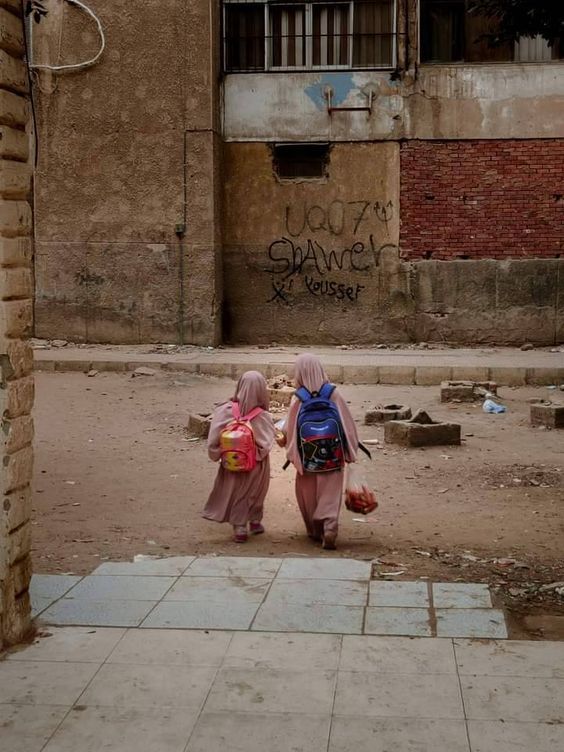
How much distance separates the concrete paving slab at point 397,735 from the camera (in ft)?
12.6

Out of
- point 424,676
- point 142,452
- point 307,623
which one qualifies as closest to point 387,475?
point 142,452

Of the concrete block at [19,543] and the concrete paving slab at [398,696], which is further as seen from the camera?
the concrete block at [19,543]

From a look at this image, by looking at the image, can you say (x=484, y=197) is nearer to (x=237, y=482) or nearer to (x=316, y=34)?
(x=316, y=34)

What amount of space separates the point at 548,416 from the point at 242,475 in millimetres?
5457

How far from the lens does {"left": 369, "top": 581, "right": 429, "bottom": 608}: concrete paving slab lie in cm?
553

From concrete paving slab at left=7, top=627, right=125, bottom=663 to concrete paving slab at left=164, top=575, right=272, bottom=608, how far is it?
60cm

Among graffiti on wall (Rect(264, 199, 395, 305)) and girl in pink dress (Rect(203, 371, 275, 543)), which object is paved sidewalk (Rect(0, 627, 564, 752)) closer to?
girl in pink dress (Rect(203, 371, 275, 543))

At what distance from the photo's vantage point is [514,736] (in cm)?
393

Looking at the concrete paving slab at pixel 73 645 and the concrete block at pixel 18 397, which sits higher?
the concrete block at pixel 18 397

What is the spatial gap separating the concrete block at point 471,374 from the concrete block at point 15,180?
1057 centimetres

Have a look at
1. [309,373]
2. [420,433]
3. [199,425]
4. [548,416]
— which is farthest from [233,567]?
[548,416]

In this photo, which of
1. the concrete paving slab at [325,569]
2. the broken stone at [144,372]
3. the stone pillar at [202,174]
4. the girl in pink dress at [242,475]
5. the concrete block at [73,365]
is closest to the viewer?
the concrete paving slab at [325,569]

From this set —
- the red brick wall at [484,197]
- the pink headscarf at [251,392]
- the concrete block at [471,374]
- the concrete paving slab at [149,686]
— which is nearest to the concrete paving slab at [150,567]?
the pink headscarf at [251,392]

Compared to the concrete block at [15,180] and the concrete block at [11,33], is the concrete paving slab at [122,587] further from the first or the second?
the concrete block at [11,33]
